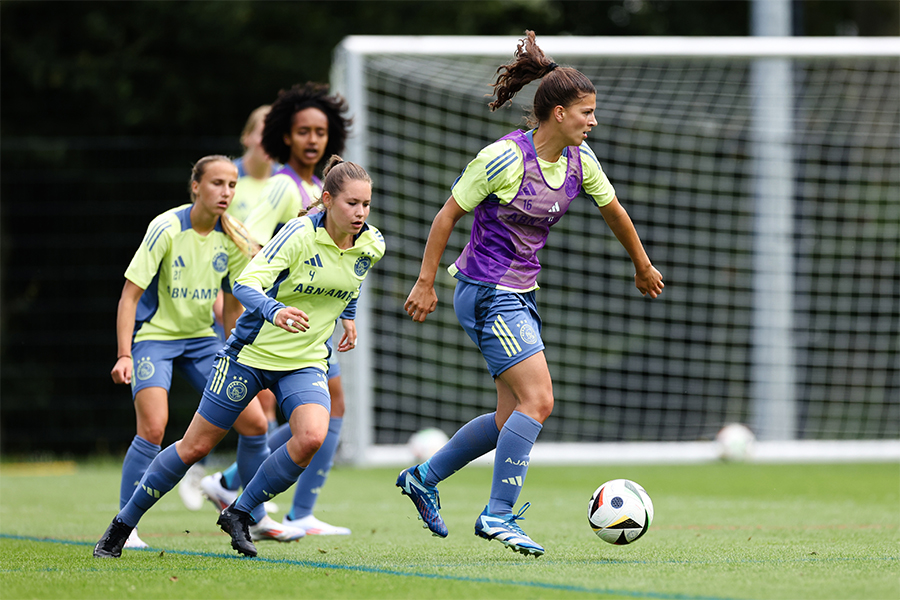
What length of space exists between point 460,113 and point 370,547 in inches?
308

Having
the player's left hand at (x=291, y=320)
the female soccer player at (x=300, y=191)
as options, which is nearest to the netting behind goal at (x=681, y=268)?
the female soccer player at (x=300, y=191)

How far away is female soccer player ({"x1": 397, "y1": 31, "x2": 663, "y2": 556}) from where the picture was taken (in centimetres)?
436

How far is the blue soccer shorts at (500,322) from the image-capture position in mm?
4387

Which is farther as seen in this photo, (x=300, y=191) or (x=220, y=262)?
(x=300, y=191)

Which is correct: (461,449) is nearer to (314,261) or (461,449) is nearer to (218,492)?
(314,261)

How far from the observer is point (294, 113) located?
5863mm

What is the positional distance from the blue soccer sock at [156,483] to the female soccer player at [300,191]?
1.10 metres

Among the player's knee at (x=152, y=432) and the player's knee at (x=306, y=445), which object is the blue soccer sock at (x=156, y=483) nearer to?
the player's knee at (x=306, y=445)

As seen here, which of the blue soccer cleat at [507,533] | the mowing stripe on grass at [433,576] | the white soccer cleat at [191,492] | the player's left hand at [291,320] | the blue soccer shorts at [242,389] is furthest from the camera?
the white soccer cleat at [191,492]

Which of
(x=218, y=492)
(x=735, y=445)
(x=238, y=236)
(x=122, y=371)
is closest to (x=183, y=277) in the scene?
(x=238, y=236)

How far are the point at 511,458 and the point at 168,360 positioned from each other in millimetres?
1768

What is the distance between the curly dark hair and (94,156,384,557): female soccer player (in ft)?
5.01

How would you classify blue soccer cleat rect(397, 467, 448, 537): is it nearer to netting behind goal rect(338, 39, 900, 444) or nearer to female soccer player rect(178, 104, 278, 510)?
female soccer player rect(178, 104, 278, 510)

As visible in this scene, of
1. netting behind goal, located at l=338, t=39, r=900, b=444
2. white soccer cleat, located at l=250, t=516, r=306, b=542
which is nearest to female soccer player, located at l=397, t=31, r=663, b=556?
white soccer cleat, located at l=250, t=516, r=306, b=542
